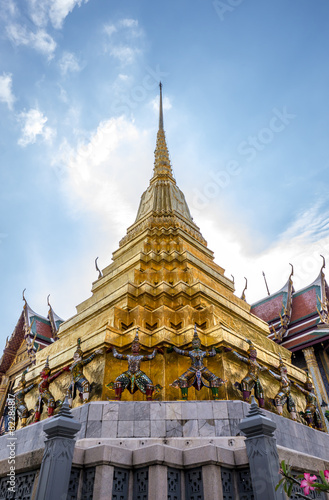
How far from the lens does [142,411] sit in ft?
25.3

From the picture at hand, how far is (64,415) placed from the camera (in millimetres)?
5566

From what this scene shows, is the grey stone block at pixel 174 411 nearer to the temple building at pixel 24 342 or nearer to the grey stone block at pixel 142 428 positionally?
the grey stone block at pixel 142 428

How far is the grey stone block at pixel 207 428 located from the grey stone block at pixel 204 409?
0.09 m

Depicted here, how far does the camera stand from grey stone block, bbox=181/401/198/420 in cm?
765

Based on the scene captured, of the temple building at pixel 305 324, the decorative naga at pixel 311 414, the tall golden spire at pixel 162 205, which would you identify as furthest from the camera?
the tall golden spire at pixel 162 205

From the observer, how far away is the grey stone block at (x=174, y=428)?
743cm

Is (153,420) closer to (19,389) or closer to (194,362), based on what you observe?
(194,362)

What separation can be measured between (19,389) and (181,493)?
7881mm

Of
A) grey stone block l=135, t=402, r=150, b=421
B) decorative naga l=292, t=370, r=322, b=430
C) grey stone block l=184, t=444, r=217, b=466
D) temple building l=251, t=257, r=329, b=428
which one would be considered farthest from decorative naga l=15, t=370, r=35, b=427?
temple building l=251, t=257, r=329, b=428

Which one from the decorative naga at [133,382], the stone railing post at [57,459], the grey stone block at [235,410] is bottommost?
the stone railing post at [57,459]

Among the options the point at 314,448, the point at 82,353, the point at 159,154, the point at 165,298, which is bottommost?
the point at 314,448

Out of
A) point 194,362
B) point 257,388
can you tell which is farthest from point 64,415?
point 257,388

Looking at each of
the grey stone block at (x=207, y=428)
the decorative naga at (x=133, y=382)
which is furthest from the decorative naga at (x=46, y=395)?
the grey stone block at (x=207, y=428)

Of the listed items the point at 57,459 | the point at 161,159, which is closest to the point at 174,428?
the point at 57,459
